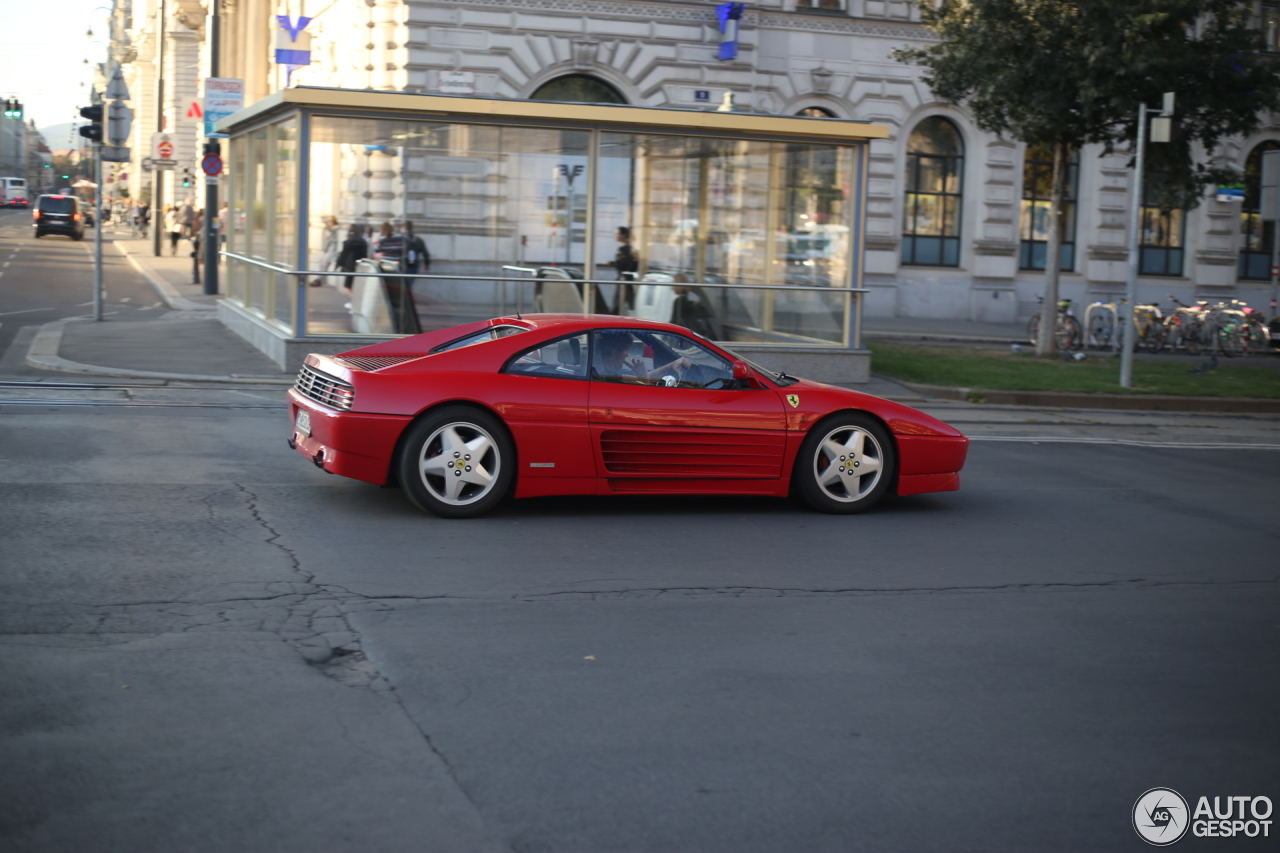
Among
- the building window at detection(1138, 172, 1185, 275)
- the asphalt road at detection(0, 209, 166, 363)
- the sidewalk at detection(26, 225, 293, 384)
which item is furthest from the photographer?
the building window at detection(1138, 172, 1185, 275)

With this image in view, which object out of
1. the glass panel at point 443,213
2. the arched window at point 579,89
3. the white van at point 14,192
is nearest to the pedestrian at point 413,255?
the glass panel at point 443,213

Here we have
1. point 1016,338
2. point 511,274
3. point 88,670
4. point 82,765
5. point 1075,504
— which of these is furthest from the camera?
point 1016,338

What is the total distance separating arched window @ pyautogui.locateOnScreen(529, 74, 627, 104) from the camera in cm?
2838

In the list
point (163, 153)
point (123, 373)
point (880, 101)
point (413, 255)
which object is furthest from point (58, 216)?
point (123, 373)

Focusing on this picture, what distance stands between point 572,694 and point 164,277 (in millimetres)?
31138

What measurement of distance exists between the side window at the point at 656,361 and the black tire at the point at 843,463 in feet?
2.14

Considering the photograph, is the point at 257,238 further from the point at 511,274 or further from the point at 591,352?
the point at 591,352

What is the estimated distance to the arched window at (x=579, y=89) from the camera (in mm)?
28375

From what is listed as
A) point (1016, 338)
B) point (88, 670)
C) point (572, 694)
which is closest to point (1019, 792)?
point (572, 694)

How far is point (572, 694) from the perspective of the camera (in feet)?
15.7

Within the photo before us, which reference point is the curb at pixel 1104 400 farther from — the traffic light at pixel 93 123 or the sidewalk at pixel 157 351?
the traffic light at pixel 93 123

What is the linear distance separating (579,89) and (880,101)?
23.7 feet

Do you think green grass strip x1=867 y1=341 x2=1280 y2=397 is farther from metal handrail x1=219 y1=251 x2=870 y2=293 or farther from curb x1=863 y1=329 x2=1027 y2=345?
curb x1=863 y1=329 x2=1027 y2=345

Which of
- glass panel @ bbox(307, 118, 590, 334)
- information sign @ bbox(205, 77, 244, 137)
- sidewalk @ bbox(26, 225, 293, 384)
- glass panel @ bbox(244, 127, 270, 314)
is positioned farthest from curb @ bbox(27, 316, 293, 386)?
information sign @ bbox(205, 77, 244, 137)
